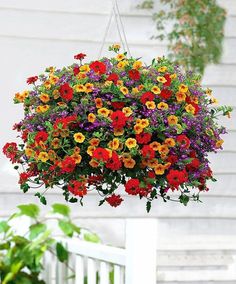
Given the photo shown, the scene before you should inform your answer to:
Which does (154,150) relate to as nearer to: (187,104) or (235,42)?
(187,104)

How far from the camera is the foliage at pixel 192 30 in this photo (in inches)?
201

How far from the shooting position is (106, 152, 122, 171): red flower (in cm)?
313

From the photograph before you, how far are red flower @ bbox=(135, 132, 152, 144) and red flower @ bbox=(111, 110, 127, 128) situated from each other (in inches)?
2.9

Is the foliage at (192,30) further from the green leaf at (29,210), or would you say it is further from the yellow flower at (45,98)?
the green leaf at (29,210)

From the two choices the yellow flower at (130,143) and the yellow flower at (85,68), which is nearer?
the yellow flower at (130,143)

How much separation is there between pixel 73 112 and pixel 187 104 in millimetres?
442

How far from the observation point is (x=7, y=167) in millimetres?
4871

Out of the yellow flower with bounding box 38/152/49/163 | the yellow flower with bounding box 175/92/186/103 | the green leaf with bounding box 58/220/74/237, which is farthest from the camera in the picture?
the yellow flower with bounding box 175/92/186/103

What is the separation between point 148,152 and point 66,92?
40 cm

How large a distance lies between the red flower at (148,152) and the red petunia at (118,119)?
117mm

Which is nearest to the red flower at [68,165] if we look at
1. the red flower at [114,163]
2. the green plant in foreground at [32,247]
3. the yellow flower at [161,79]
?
the red flower at [114,163]

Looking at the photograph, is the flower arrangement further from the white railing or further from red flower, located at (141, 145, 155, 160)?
the white railing

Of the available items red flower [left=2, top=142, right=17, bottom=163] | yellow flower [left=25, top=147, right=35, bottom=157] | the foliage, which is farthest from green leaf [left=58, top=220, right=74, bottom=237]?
the foliage

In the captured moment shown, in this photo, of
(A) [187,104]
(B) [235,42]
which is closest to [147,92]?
(A) [187,104]
